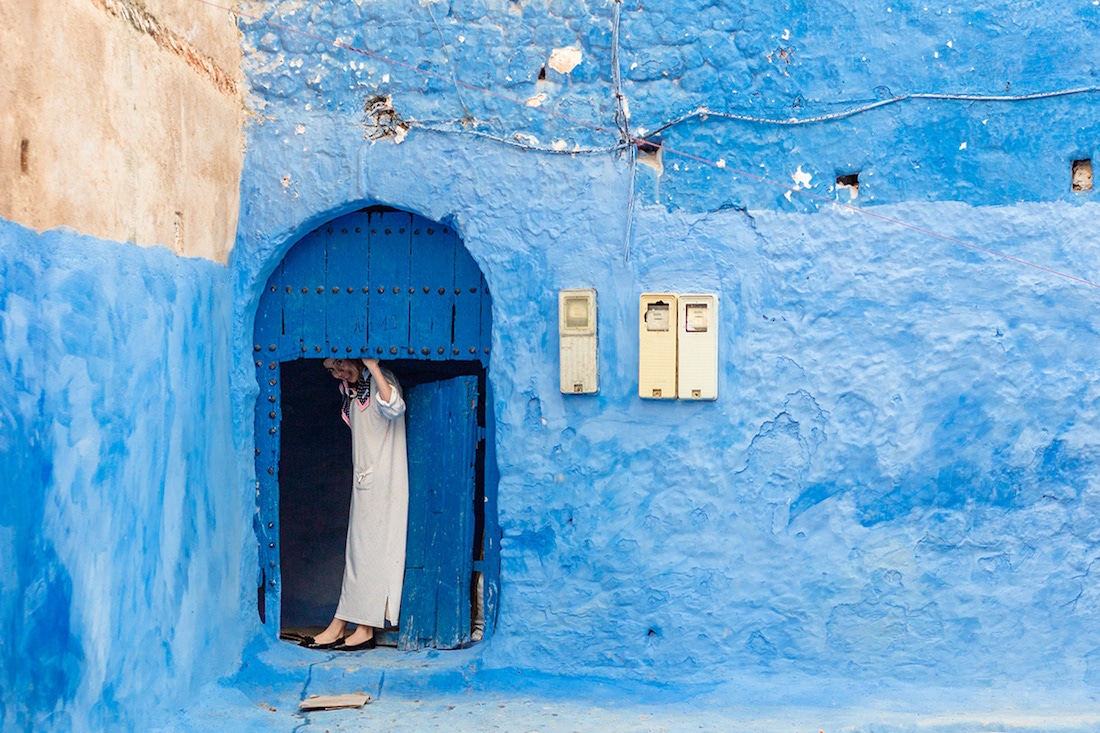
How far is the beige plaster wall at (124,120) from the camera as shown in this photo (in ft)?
9.86

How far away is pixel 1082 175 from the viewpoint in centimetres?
433

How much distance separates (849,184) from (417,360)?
6.88 feet

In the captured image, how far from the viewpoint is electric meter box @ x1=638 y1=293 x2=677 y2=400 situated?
4.38m

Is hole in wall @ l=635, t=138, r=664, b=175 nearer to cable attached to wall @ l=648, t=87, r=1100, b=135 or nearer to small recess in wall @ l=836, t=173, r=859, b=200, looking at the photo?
cable attached to wall @ l=648, t=87, r=1100, b=135

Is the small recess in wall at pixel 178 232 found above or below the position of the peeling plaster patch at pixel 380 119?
below

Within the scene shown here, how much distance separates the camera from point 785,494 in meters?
4.40

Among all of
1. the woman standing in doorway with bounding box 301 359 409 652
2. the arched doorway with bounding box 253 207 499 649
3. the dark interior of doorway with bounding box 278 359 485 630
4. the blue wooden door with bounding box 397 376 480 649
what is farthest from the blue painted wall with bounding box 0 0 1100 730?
the dark interior of doorway with bounding box 278 359 485 630

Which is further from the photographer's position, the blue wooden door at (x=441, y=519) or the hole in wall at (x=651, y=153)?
the blue wooden door at (x=441, y=519)

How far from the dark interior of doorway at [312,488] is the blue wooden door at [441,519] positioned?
1222 mm

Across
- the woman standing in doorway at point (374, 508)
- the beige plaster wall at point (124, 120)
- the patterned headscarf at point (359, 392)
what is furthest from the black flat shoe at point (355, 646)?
the beige plaster wall at point (124, 120)

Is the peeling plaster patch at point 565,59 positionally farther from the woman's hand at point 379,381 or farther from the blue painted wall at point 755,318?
the woman's hand at point 379,381

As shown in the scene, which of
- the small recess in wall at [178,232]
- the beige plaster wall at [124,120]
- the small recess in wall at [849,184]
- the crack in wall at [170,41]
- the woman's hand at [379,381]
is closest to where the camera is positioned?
the beige plaster wall at [124,120]

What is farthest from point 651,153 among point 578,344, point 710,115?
point 578,344

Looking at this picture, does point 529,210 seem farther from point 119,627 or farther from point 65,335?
point 119,627
